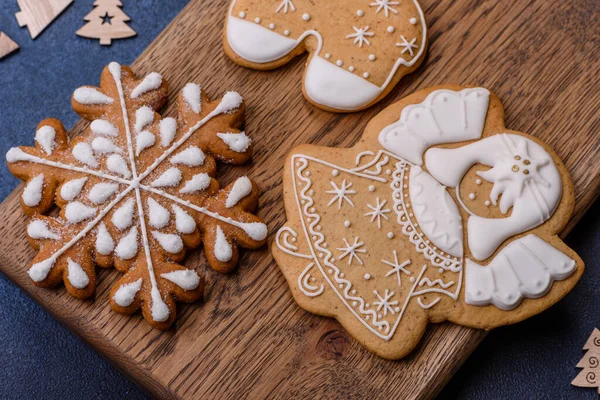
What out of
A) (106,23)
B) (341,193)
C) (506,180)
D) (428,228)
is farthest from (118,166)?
(506,180)

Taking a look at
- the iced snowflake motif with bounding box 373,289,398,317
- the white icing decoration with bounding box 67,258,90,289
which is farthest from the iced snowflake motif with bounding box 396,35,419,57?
the white icing decoration with bounding box 67,258,90,289

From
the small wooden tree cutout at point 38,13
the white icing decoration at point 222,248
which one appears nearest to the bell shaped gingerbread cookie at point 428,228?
the white icing decoration at point 222,248

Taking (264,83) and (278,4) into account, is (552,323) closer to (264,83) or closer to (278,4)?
(264,83)

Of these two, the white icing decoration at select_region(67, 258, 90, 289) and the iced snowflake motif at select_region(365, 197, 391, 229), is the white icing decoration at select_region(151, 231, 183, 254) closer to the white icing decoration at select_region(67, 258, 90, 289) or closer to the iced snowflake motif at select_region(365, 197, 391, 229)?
the white icing decoration at select_region(67, 258, 90, 289)

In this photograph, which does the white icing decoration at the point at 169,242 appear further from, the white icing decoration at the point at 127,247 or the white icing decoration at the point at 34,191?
the white icing decoration at the point at 34,191

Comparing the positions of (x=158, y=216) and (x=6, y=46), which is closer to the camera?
(x=158, y=216)

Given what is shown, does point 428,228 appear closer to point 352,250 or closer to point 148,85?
point 352,250

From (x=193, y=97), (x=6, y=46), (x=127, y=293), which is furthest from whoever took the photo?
(x=6, y=46)
